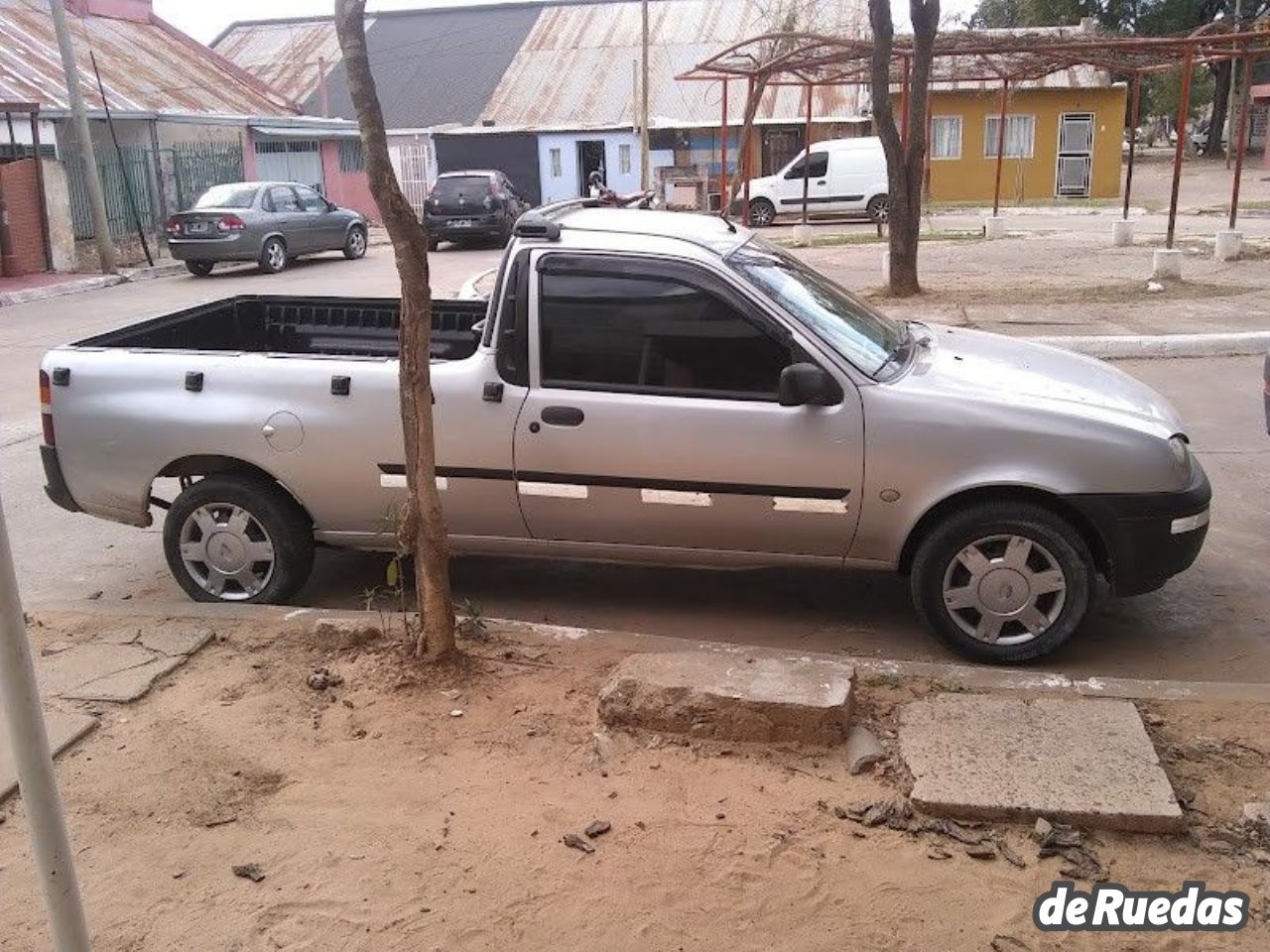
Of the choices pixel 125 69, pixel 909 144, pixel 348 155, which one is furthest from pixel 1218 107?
pixel 909 144

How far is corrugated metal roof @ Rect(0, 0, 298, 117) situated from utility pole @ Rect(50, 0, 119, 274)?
2.31 metres

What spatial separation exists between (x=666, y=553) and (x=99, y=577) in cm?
307

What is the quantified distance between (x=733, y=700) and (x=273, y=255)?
19770mm

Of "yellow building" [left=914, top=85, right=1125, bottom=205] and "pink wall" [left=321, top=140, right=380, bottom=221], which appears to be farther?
"yellow building" [left=914, top=85, right=1125, bottom=205]

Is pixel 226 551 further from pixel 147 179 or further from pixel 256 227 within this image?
pixel 147 179

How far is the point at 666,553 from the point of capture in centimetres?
523

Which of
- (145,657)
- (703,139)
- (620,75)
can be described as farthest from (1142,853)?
(620,75)

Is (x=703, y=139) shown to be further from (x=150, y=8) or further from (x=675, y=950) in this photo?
(x=675, y=950)

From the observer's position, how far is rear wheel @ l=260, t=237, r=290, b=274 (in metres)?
21.7

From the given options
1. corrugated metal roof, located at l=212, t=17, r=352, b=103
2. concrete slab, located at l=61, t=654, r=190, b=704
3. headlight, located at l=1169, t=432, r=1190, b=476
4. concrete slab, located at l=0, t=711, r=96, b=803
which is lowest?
concrete slab, located at l=61, t=654, r=190, b=704

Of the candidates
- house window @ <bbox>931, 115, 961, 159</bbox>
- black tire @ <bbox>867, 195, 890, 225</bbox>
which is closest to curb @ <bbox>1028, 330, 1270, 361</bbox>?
black tire @ <bbox>867, 195, 890, 225</bbox>

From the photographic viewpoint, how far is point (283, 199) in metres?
22.6

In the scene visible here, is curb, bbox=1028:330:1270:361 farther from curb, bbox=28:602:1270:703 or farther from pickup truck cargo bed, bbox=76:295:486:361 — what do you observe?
curb, bbox=28:602:1270:703

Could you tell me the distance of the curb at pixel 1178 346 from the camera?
430 inches
